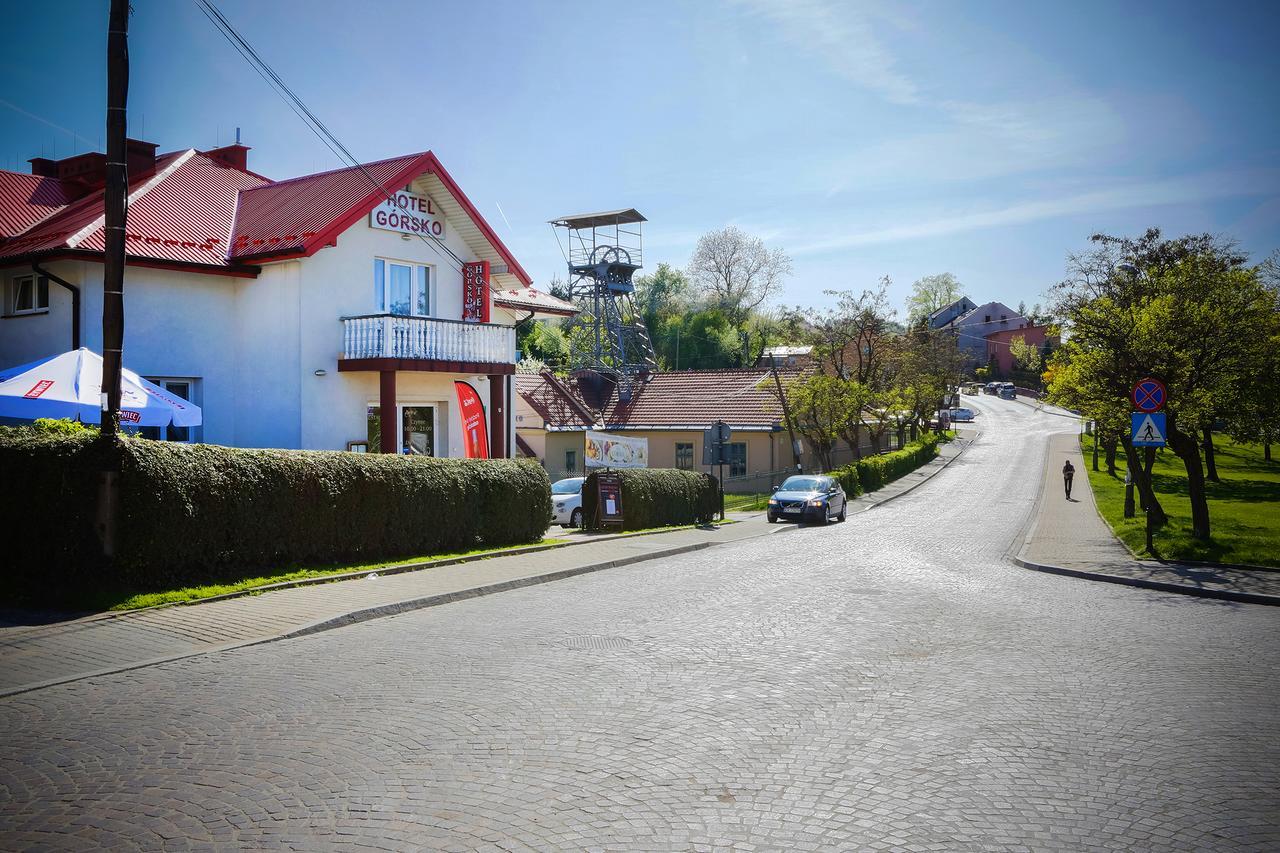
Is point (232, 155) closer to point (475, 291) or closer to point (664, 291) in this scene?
point (475, 291)

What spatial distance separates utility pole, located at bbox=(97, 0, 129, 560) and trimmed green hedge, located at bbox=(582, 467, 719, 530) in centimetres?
1323

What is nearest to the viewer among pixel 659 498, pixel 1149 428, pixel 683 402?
pixel 1149 428

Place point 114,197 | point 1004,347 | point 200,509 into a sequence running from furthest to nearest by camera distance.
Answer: point 1004,347, point 200,509, point 114,197

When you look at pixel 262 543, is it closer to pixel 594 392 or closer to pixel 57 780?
pixel 57 780

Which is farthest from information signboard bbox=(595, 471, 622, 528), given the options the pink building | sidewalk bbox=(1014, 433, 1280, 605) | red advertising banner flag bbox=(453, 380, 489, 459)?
the pink building

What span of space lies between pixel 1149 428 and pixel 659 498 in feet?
40.5

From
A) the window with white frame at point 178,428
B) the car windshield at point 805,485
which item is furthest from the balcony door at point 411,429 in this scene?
A: the car windshield at point 805,485

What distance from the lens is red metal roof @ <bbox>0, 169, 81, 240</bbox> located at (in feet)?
68.4

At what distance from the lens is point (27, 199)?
22328 mm

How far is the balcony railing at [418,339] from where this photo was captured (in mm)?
20750

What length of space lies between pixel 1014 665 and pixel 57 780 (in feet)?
26.5

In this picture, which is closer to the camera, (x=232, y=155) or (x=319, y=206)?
(x=319, y=206)

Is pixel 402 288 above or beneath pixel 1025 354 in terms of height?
beneath

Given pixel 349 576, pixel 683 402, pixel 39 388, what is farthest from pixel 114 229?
pixel 683 402
